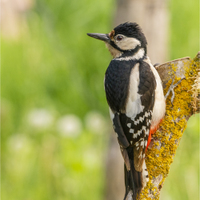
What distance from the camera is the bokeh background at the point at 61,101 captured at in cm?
426

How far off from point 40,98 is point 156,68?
4112 mm

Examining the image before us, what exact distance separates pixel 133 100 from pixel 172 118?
244 millimetres

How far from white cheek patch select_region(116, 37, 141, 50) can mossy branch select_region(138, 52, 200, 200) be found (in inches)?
8.5

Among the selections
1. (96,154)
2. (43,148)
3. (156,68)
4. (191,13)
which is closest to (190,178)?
(96,154)

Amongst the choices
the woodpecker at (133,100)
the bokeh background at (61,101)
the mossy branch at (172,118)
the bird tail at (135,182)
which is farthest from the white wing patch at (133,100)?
the bokeh background at (61,101)

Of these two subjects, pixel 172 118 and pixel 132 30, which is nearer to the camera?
pixel 172 118

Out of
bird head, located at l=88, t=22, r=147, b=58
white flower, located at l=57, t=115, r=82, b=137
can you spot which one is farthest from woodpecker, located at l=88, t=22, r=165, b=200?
white flower, located at l=57, t=115, r=82, b=137

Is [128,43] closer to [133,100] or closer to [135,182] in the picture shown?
[133,100]

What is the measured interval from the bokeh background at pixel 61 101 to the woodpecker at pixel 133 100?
2.18m

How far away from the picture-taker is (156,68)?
2.17 m

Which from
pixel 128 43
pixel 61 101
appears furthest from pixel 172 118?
pixel 61 101

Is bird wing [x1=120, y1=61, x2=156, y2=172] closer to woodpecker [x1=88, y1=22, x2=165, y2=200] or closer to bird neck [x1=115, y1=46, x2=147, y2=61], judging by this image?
woodpecker [x1=88, y1=22, x2=165, y2=200]

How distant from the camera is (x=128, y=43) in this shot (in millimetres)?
2201

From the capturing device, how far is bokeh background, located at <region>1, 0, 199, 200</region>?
14.0 ft
